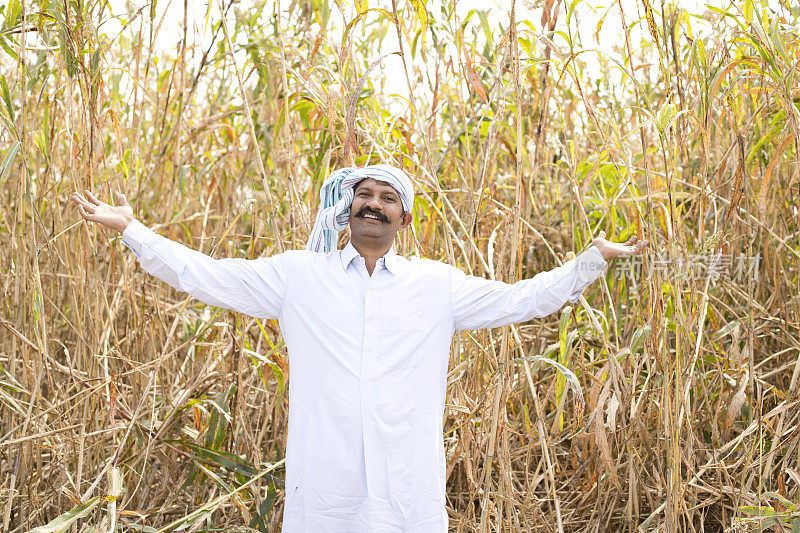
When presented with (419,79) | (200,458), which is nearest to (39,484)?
(200,458)

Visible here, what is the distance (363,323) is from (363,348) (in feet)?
0.17

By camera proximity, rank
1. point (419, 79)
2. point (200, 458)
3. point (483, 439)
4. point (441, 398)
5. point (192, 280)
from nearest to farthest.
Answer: point (192, 280) < point (441, 398) < point (483, 439) < point (200, 458) < point (419, 79)

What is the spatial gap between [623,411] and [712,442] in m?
0.29

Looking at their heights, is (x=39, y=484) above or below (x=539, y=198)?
below

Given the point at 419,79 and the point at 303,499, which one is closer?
the point at 303,499

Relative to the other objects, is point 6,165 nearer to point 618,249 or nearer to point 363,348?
point 363,348

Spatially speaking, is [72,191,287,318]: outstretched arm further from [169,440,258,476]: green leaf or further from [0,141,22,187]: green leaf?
[169,440,258,476]: green leaf

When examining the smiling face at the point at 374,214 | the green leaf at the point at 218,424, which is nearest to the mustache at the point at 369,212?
the smiling face at the point at 374,214

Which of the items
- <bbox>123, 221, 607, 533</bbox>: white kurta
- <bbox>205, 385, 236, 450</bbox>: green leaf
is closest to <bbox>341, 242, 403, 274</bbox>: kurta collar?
<bbox>123, 221, 607, 533</bbox>: white kurta

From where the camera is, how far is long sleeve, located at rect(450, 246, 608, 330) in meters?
1.47

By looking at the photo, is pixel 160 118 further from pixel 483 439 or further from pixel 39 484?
pixel 483 439

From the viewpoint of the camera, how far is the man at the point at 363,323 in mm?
1452

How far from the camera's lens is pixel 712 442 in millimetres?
1974

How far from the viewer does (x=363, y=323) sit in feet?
4.99
